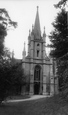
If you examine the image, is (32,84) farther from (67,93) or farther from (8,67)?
(67,93)

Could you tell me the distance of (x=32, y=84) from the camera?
36.8m

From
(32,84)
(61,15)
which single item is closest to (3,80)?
(61,15)

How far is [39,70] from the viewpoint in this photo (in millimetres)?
39750

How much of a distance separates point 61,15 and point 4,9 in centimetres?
835

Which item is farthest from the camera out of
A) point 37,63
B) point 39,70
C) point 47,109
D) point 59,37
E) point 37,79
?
point 39,70

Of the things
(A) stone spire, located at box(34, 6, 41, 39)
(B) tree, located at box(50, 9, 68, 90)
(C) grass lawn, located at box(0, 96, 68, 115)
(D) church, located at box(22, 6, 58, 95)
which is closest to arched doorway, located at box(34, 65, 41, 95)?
(D) church, located at box(22, 6, 58, 95)

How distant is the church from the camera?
37.2 m

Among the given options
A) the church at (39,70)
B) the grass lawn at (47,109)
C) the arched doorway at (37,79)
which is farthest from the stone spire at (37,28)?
the grass lawn at (47,109)

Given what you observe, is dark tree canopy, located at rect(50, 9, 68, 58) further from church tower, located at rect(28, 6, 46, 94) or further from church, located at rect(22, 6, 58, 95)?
church tower, located at rect(28, 6, 46, 94)

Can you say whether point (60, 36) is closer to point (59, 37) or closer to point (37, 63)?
point (59, 37)

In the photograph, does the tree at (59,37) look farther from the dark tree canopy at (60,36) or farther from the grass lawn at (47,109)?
the grass lawn at (47,109)

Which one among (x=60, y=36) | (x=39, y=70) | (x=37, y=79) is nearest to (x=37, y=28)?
(x=39, y=70)

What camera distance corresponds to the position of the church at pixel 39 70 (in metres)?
37.2

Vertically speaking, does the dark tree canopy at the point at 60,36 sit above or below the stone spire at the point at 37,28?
below
